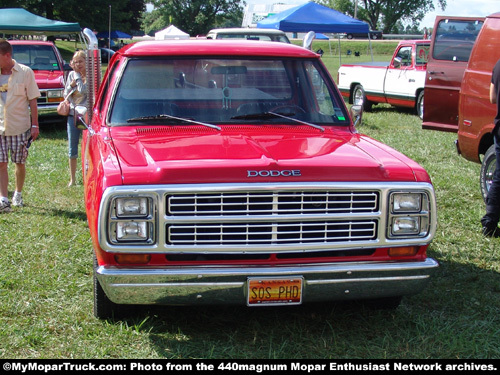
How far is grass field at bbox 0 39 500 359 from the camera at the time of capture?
151 inches

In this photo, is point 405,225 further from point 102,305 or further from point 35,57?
point 35,57

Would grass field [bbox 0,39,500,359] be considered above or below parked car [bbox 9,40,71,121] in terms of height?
below

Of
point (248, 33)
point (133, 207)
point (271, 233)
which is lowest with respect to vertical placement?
point (271, 233)

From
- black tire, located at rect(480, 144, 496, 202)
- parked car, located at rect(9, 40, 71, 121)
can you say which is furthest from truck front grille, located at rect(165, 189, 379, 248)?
parked car, located at rect(9, 40, 71, 121)

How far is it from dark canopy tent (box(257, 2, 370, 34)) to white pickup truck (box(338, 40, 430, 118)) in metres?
4.12

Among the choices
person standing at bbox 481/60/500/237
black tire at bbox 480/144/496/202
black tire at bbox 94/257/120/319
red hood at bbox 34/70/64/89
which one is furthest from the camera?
red hood at bbox 34/70/64/89

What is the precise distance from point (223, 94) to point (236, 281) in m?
1.70

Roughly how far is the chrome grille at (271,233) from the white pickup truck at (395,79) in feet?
36.5

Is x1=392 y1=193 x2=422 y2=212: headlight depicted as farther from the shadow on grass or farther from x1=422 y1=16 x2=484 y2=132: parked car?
x1=422 y1=16 x2=484 y2=132: parked car

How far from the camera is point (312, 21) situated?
832 inches

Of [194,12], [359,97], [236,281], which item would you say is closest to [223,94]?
[236,281]

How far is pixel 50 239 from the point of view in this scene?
19.5 feet

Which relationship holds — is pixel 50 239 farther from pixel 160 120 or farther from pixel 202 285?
pixel 202 285

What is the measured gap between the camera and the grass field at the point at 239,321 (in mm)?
3840
